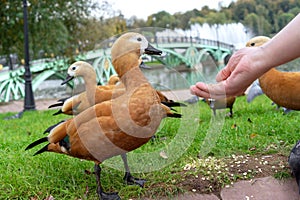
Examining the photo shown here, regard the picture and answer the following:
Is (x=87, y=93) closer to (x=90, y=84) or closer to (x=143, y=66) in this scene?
(x=90, y=84)

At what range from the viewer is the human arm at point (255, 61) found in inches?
52.2

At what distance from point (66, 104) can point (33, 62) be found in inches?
435

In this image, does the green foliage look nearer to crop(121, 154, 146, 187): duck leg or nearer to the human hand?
crop(121, 154, 146, 187): duck leg

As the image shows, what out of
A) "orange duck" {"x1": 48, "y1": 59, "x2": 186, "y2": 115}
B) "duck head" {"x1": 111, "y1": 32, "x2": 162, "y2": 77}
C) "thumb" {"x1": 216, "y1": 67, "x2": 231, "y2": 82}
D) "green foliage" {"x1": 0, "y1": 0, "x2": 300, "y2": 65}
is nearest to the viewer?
"thumb" {"x1": 216, "y1": 67, "x2": 231, "y2": 82}

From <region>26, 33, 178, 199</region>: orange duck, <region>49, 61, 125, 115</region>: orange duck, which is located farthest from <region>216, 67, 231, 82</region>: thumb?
<region>49, 61, 125, 115</region>: orange duck

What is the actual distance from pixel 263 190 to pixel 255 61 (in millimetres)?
1118

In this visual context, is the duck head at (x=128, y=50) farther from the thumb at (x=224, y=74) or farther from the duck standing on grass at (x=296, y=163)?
the duck standing on grass at (x=296, y=163)

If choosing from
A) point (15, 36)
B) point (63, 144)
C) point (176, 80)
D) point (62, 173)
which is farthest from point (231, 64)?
point (15, 36)

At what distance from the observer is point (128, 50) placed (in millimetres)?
2096

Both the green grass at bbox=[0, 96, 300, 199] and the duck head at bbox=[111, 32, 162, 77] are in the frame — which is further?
the green grass at bbox=[0, 96, 300, 199]

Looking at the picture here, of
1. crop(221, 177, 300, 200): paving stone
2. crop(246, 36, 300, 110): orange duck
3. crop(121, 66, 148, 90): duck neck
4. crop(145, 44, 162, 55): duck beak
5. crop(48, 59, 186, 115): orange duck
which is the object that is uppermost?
crop(145, 44, 162, 55): duck beak

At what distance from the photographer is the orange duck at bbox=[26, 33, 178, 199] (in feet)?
6.47

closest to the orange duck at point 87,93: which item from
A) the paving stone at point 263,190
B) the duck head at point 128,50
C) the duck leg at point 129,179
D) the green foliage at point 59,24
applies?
the duck leg at point 129,179

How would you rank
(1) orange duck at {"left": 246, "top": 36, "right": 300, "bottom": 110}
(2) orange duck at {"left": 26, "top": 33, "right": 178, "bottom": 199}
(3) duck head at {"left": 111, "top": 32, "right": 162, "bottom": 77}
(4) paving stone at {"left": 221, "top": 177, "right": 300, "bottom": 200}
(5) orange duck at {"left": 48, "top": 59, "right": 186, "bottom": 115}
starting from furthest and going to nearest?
(1) orange duck at {"left": 246, "top": 36, "right": 300, "bottom": 110}
(5) orange duck at {"left": 48, "top": 59, "right": 186, "bottom": 115}
(4) paving stone at {"left": 221, "top": 177, "right": 300, "bottom": 200}
(3) duck head at {"left": 111, "top": 32, "right": 162, "bottom": 77}
(2) orange duck at {"left": 26, "top": 33, "right": 178, "bottom": 199}
